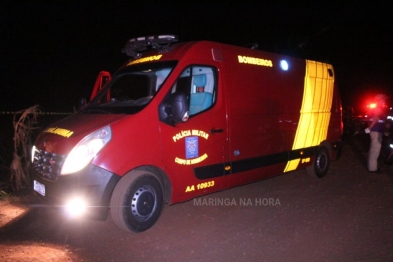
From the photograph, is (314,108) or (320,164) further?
(320,164)

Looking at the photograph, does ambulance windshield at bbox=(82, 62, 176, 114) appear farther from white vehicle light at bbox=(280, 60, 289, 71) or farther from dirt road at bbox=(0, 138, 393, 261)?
white vehicle light at bbox=(280, 60, 289, 71)

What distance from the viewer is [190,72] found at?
557 centimetres

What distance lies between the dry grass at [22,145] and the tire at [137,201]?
3092mm

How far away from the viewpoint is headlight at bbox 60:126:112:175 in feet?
14.4

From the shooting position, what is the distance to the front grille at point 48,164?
4.51m

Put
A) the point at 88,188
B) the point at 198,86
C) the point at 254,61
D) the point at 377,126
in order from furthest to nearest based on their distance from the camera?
the point at 377,126, the point at 254,61, the point at 198,86, the point at 88,188

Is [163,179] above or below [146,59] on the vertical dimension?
below

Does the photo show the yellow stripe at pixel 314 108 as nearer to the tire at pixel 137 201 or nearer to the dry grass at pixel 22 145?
the tire at pixel 137 201

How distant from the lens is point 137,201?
4785mm

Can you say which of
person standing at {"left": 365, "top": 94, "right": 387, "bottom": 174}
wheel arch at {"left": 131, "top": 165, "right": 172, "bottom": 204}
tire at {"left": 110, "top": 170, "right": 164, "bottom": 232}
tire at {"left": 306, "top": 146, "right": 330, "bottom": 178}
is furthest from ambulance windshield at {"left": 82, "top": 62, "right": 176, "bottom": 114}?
person standing at {"left": 365, "top": 94, "right": 387, "bottom": 174}

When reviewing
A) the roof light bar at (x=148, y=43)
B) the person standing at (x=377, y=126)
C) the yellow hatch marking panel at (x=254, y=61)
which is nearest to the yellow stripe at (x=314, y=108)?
the person standing at (x=377, y=126)

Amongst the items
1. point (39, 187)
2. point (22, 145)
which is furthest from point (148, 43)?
point (22, 145)

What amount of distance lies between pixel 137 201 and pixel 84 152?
0.95 metres

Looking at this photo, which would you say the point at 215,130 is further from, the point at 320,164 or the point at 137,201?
the point at 320,164
